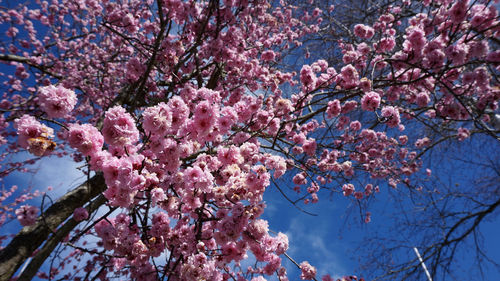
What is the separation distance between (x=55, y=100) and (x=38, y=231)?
121 inches

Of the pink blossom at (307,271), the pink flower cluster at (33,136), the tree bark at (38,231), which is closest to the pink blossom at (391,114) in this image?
the pink blossom at (307,271)

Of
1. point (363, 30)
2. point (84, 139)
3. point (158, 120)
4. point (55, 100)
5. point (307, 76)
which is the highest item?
point (363, 30)

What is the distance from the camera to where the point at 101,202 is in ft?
12.1

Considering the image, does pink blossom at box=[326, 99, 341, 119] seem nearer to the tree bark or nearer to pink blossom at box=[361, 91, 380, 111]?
pink blossom at box=[361, 91, 380, 111]

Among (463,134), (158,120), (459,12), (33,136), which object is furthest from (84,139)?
(463,134)

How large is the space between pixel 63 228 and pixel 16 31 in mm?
7197

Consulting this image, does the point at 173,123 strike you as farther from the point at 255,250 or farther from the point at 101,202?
the point at 101,202

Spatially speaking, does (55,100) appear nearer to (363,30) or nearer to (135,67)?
(135,67)

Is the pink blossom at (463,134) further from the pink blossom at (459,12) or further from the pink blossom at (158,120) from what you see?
the pink blossom at (158,120)

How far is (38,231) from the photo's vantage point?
3.70 meters

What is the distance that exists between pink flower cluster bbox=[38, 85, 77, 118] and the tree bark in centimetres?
181

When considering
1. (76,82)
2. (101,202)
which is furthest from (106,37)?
(101,202)

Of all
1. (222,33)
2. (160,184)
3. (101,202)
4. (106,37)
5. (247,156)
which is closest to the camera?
(160,184)

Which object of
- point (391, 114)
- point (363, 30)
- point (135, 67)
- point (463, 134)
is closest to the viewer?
point (391, 114)
